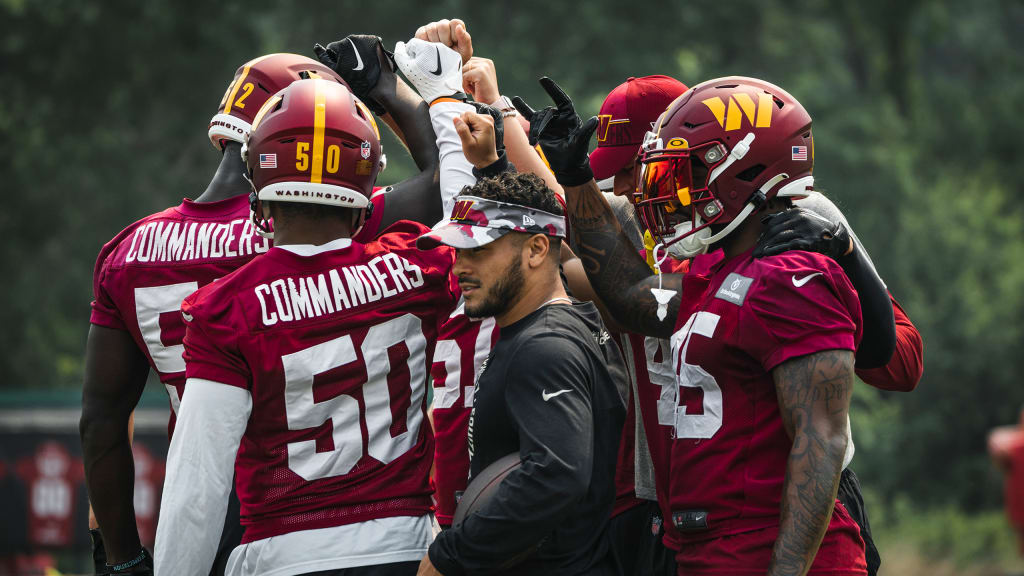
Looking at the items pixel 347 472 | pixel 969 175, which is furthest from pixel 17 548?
pixel 969 175

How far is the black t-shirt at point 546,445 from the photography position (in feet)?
12.7

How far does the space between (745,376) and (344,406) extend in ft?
4.45

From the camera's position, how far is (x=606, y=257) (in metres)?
4.77

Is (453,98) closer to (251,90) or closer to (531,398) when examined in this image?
(251,90)

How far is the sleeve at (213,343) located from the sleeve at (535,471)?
892 millimetres

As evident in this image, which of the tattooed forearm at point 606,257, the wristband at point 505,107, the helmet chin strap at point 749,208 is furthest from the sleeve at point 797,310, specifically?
the wristband at point 505,107

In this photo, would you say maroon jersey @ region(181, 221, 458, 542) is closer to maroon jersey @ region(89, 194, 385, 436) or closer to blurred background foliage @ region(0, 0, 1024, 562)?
maroon jersey @ region(89, 194, 385, 436)

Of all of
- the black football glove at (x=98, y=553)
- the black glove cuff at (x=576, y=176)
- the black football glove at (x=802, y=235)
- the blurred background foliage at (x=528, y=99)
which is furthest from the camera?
the blurred background foliage at (x=528, y=99)

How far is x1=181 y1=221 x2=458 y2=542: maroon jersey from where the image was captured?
13.8 ft

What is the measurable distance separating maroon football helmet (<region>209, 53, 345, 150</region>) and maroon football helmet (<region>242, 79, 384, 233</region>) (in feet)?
1.74

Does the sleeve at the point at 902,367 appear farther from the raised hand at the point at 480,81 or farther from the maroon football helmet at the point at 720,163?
the raised hand at the point at 480,81

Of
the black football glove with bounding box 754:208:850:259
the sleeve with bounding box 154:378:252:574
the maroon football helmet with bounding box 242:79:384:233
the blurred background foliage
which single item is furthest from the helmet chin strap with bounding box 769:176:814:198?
the blurred background foliage

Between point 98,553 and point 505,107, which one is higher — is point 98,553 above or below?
below

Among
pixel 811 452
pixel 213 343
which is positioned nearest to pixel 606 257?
pixel 811 452
